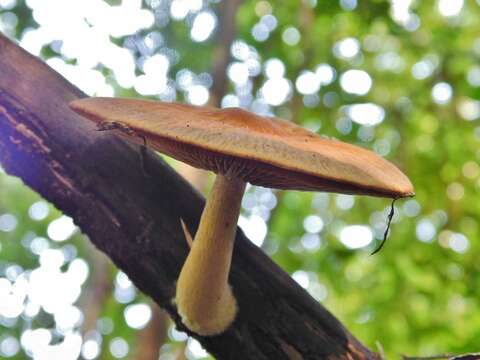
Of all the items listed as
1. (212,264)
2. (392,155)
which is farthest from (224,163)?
(392,155)

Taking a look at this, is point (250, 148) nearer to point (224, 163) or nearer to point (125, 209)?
point (224, 163)

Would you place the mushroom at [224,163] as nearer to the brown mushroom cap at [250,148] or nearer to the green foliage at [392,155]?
the brown mushroom cap at [250,148]

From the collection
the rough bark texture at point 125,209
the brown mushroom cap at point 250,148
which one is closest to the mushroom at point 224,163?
the brown mushroom cap at point 250,148

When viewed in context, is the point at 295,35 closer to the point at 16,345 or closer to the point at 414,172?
the point at 414,172

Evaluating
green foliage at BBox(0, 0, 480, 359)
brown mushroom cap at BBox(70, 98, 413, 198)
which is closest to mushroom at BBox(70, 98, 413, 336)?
brown mushroom cap at BBox(70, 98, 413, 198)

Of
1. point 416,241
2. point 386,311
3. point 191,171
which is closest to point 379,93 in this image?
point 416,241

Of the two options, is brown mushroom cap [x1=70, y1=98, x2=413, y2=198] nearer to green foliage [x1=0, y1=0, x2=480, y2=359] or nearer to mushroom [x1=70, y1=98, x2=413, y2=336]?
mushroom [x1=70, y1=98, x2=413, y2=336]
